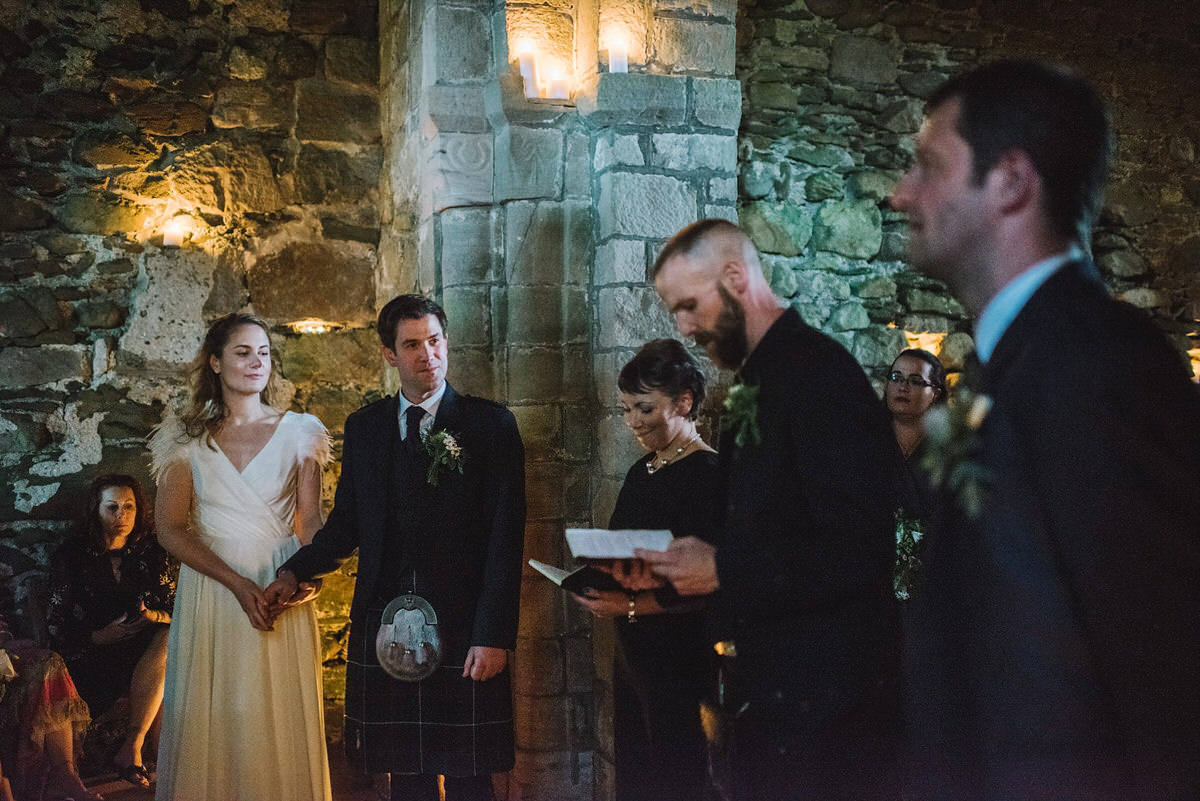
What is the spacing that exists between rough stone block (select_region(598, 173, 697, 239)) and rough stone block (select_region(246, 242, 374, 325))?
5.84ft

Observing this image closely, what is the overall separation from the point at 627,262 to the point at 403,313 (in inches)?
33.7

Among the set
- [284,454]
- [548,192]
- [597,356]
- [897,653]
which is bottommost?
[897,653]

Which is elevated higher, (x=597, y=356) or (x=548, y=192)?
(x=548, y=192)

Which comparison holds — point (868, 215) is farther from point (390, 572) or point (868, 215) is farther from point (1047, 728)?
point (1047, 728)

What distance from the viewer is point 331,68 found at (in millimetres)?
4832

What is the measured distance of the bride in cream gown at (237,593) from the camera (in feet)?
10.5

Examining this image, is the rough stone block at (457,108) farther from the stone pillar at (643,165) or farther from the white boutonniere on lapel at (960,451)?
the white boutonniere on lapel at (960,451)

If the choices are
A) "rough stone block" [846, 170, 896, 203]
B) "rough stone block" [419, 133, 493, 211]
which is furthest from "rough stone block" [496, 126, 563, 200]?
"rough stone block" [846, 170, 896, 203]

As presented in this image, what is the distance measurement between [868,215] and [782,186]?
475 mm

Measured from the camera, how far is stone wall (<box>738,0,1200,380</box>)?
15.3 ft

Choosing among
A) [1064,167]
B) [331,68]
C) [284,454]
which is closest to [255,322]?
[284,454]

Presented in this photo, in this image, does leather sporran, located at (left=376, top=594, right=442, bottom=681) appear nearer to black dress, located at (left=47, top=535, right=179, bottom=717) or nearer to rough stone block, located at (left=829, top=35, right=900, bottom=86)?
black dress, located at (left=47, top=535, right=179, bottom=717)

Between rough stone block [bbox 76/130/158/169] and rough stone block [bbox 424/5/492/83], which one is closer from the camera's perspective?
rough stone block [bbox 424/5/492/83]

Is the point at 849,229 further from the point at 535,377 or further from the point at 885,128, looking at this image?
the point at 535,377
